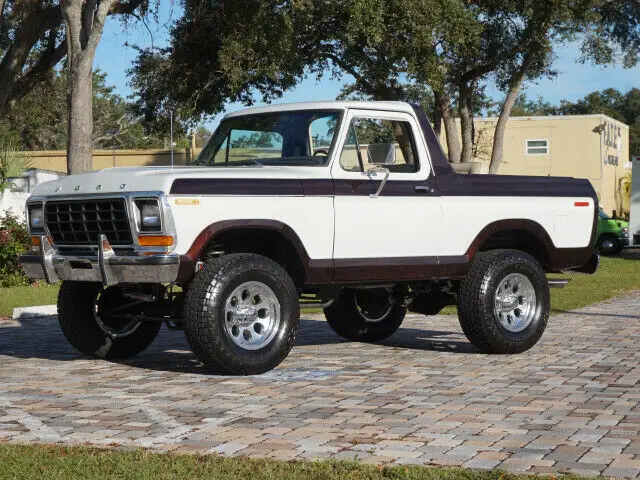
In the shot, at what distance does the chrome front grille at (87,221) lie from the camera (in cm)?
Answer: 919

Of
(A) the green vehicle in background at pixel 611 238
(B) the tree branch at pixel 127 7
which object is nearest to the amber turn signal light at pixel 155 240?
Answer: (B) the tree branch at pixel 127 7

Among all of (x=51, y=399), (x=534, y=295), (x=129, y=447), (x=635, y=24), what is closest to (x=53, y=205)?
(x=51, y=399)

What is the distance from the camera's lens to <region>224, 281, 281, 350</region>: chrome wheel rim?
9.35 m

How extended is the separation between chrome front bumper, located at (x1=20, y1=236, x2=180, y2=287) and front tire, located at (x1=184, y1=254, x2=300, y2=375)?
351 millimetres

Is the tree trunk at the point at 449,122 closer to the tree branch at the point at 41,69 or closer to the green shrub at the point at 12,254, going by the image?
the tree branch at the point at 41,69

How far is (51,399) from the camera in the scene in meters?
8.36

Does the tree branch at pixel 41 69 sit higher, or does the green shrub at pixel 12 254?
the tree branch at pixel 41 69

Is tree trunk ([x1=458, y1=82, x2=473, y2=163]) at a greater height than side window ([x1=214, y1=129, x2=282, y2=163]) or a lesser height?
greater

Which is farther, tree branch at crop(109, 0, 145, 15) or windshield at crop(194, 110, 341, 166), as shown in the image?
tree branch at crop(109, 0, 145, 15)

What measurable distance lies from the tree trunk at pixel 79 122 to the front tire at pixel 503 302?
12.3m

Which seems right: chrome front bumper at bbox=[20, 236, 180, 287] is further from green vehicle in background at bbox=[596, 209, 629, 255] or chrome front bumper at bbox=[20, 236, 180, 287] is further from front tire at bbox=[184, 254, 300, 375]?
green vehicle in background at bbox=[596, 209, 629, 255]

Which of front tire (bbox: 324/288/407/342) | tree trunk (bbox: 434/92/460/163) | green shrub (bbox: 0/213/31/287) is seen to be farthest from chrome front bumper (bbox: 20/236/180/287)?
tree trunk (bbox: 434/92/460/163)

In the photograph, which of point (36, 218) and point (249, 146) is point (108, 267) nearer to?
point (36, 218)

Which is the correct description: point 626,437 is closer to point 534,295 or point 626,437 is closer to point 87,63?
point 534,295
